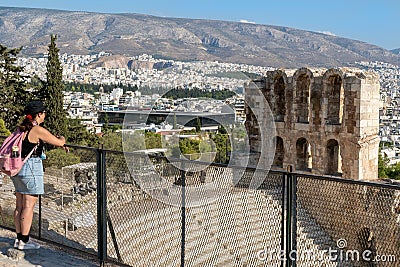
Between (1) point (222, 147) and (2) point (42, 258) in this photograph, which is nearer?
(2) point (42, 258)

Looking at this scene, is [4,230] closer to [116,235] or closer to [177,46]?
[116,235]

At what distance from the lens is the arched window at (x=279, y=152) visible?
64.6 feet

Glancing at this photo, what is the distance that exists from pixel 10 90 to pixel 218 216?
38.0 meters

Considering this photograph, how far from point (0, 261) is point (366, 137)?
44.2 feet

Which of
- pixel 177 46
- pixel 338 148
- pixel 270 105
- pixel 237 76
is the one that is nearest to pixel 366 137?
pixel 338 148

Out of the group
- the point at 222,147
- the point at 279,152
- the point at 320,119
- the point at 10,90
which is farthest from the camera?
the point at 10,90

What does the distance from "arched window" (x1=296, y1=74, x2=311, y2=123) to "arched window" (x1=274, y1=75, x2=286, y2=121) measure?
1084 millimetres

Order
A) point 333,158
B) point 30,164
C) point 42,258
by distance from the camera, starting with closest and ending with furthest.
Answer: point 30,164 → point 42,258 → point 333,158

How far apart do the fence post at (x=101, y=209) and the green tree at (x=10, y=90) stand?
35335 millimetres

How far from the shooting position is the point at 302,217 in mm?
5445

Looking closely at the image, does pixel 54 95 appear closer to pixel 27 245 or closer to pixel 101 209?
pixel 27 245

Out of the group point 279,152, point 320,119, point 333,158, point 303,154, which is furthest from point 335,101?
point 279,152

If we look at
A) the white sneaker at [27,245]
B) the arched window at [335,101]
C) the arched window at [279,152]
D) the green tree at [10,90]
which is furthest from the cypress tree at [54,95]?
the white sneaker at [27,245]

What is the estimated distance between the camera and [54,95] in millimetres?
37844
